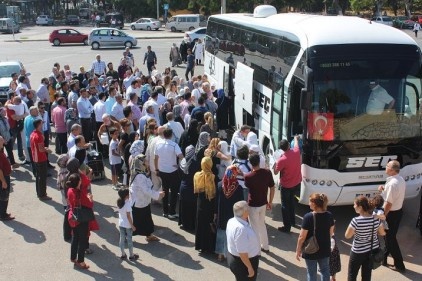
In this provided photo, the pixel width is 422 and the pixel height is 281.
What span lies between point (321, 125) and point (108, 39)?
34.1 meters

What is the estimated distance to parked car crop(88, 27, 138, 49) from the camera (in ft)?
135

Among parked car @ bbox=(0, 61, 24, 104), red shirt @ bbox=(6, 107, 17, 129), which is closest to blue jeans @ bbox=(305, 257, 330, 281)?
red shirt @ bbox=(6, 107, 17, 129)

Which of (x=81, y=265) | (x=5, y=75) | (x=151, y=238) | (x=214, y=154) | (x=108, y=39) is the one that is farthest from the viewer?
(x=108, y=39)

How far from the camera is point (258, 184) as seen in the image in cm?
824

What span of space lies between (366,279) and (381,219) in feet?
2.81

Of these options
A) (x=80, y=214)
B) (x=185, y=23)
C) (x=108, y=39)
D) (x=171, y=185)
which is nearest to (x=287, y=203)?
(x=171, y=185)

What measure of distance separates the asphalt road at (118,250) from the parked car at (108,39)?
3029 centimetres

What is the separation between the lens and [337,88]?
9.35 meters

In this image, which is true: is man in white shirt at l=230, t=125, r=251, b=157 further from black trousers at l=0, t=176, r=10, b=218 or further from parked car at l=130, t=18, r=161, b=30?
parked car at l=130, t=18, r=161, b=30

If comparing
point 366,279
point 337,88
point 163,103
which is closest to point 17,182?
point 163,103

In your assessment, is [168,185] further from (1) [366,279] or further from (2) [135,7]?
(2) [135,7]

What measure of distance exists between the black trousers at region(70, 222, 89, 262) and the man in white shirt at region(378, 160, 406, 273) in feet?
15.0

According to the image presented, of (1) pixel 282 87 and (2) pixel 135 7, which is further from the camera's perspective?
(2) pixel 135 7

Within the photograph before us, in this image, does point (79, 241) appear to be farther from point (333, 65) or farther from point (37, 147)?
point (333, 65)
